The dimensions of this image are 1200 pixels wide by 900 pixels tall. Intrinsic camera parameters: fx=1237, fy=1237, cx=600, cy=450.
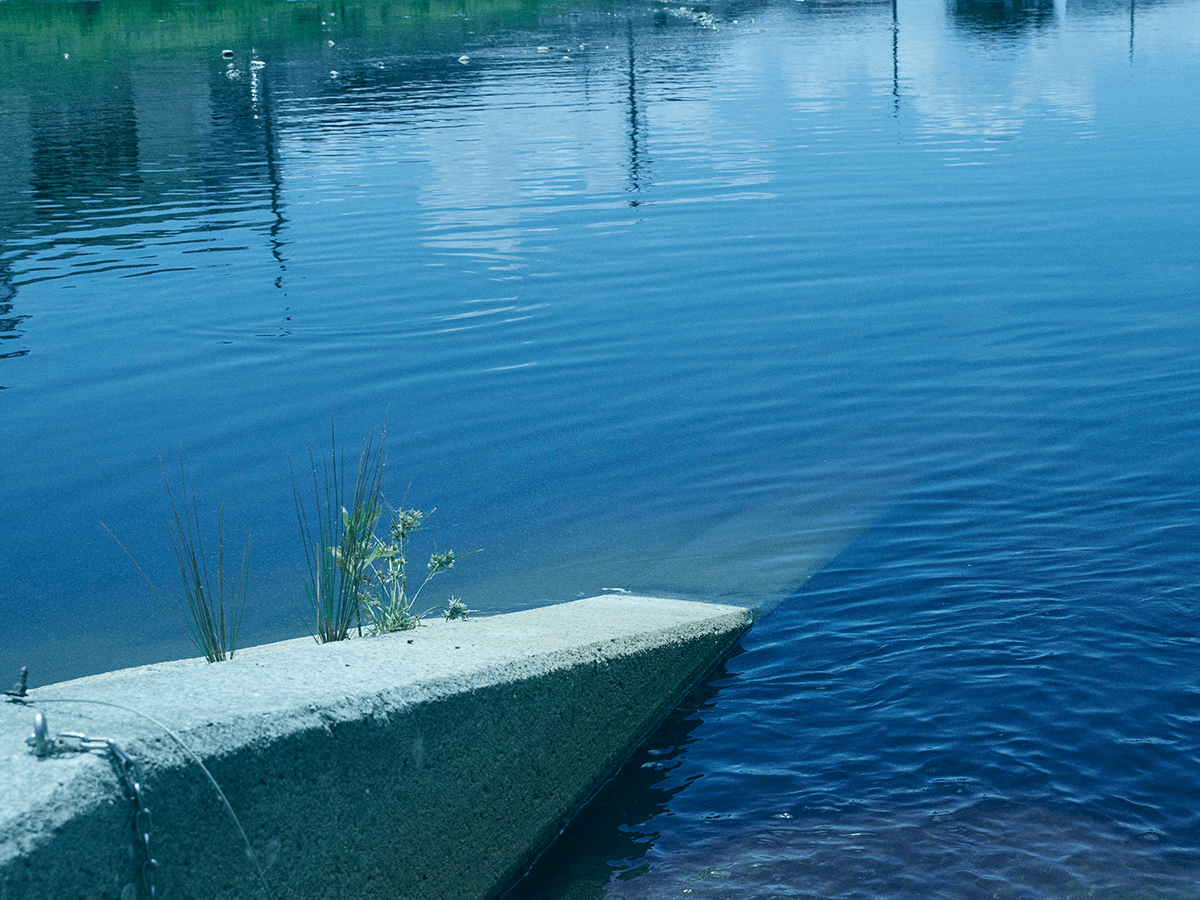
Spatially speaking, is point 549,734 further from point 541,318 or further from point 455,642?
point 541,318

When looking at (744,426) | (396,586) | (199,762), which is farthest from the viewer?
(744,426)

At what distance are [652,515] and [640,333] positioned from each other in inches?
195

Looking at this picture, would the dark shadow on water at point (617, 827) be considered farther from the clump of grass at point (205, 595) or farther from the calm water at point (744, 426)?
the clump of grass at point (205, 595)

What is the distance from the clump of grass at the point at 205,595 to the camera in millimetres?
5645

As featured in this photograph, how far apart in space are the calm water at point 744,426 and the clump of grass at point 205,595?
0.20 m

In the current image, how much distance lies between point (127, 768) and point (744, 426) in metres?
7.57

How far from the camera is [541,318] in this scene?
1424 centimetres

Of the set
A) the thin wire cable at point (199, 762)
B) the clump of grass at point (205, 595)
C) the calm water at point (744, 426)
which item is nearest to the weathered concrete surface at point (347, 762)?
the thin wire cable at point (199, 762)

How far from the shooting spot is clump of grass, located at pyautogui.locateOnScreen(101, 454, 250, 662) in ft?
18.5

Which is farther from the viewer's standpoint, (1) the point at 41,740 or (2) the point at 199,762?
(2) the point at 199,762

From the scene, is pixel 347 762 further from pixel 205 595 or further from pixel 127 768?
pixel 205 595

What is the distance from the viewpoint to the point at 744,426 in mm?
10695

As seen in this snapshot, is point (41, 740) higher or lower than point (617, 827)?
higher

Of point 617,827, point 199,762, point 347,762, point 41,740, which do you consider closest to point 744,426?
point 617,827
